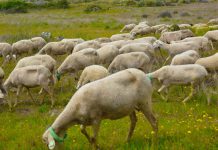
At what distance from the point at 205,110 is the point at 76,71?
666 cm

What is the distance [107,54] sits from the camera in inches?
712

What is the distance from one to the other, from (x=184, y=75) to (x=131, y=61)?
3203 mm

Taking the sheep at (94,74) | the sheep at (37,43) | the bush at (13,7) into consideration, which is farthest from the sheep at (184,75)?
the bush at (13,7)

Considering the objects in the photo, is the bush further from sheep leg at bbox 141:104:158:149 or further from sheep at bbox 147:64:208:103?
sheep leg at bbox 141:104:158:149

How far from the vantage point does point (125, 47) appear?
18.4 m

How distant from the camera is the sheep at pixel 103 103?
8.73 metres

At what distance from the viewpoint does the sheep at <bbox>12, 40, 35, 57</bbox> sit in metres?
23.2

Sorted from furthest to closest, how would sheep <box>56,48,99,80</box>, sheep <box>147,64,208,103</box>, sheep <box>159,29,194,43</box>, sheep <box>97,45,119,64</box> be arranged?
sheep <box>159,29,194,43</box>
sheep <box>97,45,119,64</box>
sheep <box>56,48,99,80</box>
sheep <box>147,64,208,103</box>

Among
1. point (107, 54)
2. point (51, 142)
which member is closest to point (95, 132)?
point (51, 142)

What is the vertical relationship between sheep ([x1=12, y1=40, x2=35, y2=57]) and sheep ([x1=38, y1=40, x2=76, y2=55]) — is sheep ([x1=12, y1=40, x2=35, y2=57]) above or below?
below

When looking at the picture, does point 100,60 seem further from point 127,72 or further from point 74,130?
point 127,72

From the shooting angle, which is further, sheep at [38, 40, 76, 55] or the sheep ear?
sheep at [38, 40, 76, 55]

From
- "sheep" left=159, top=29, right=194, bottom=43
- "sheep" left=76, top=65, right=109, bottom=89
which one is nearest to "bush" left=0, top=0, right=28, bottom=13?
"sheep" left=159, top=29, right=194, bottom=43

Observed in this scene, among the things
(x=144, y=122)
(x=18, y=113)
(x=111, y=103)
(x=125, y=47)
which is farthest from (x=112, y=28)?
(x=111, y=103)
